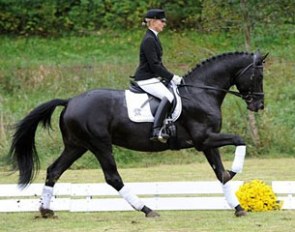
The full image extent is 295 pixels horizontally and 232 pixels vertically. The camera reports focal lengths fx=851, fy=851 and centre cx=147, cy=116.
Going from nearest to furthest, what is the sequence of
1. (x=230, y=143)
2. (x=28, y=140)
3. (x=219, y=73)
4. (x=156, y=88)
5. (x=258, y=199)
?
(x=230, y=143) → (x=156, y=88) → (x=258, y=199) → (x=219, y=73) → (x=28, y=140)

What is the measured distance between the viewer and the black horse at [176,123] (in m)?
10.6

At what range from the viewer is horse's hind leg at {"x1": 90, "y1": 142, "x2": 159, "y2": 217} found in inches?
413

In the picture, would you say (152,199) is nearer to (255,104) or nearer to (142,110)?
(142,110)

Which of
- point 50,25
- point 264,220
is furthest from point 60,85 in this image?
point 264,220

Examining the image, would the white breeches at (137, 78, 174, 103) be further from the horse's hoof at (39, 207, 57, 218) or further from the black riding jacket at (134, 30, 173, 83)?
the horse's hoof at (39, 207, 57, 218)

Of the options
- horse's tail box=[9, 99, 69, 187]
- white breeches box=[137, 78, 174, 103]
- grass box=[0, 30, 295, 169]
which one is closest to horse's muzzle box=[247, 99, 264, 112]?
white breeches box=[137, 78, 174, 103]

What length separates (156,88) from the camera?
10688 millimetres

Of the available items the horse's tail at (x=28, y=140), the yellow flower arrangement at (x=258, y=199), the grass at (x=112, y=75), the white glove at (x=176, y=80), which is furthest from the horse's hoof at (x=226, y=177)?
the grass at (x=112, y=75)

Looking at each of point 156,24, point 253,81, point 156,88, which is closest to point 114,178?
point 156,88

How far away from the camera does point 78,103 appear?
1075 cm

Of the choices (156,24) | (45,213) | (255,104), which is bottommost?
(45,213)

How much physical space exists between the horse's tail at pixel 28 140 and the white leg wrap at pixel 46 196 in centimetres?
38

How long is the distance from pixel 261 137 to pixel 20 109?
6.89m

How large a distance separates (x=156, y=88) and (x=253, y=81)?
1.25 metres
